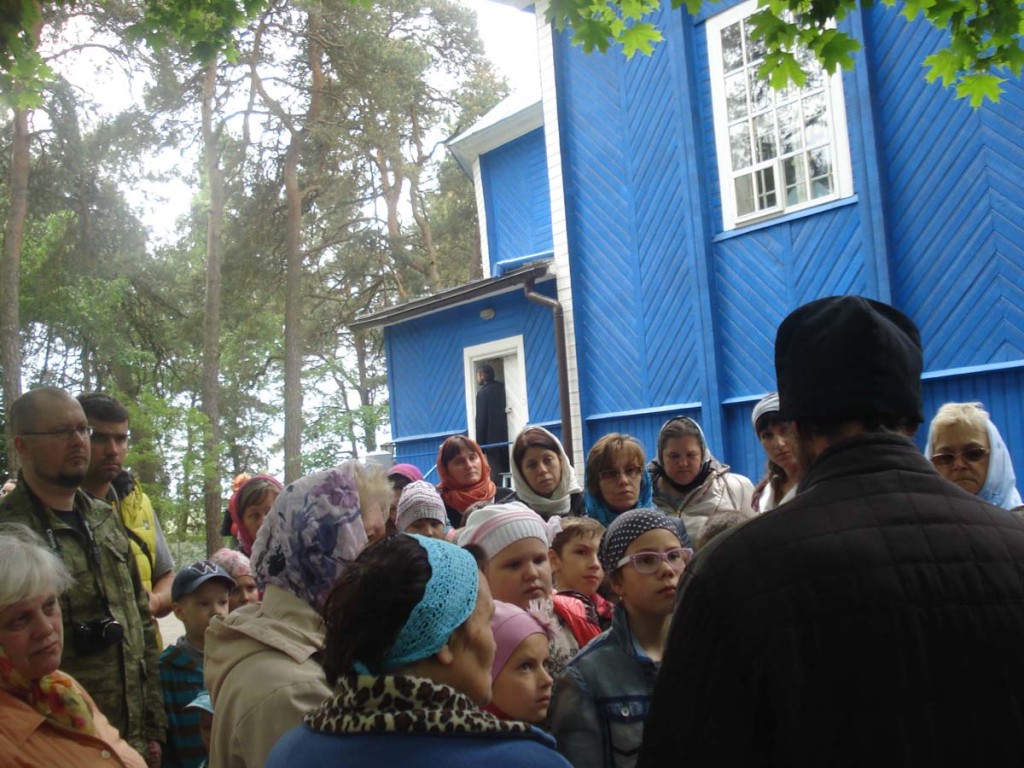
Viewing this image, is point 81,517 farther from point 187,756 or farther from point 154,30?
point 154,30

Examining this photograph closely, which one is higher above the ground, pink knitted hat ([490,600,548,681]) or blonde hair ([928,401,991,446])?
blonde hair ([928,401,991,446])

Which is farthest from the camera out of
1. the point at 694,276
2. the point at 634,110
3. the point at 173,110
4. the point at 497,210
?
the point at 173,110

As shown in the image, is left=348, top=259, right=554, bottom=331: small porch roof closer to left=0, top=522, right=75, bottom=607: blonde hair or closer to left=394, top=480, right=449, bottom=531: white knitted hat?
left=394, top=480, right=449, bottom=531: white knitted hat

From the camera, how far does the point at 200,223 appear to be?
30.9 metres

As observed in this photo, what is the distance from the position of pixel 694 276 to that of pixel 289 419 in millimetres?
13713

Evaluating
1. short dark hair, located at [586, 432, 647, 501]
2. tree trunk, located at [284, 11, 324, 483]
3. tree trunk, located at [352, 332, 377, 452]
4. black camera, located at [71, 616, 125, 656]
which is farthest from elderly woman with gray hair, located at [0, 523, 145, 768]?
tree trunk, located at [352, 332, 377, 452]

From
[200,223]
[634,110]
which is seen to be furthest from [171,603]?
[200,223]

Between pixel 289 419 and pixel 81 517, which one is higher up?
pixel 289 419

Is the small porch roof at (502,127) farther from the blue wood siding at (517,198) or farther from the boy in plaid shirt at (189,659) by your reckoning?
the boy in plaid shirt at (189,659)

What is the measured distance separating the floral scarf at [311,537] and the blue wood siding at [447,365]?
10.6m

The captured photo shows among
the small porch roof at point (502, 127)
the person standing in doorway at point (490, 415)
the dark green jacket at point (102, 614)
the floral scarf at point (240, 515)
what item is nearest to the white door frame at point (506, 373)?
the person standing in doorway at point (490, 415)

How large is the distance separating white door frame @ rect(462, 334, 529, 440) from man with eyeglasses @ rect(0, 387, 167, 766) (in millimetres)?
10288

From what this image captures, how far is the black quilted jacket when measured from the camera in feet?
4.59

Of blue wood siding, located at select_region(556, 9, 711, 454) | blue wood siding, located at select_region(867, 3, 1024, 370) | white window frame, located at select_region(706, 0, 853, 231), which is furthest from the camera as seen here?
blue wood siding, located at select_region(556, 9, 711, 454)
